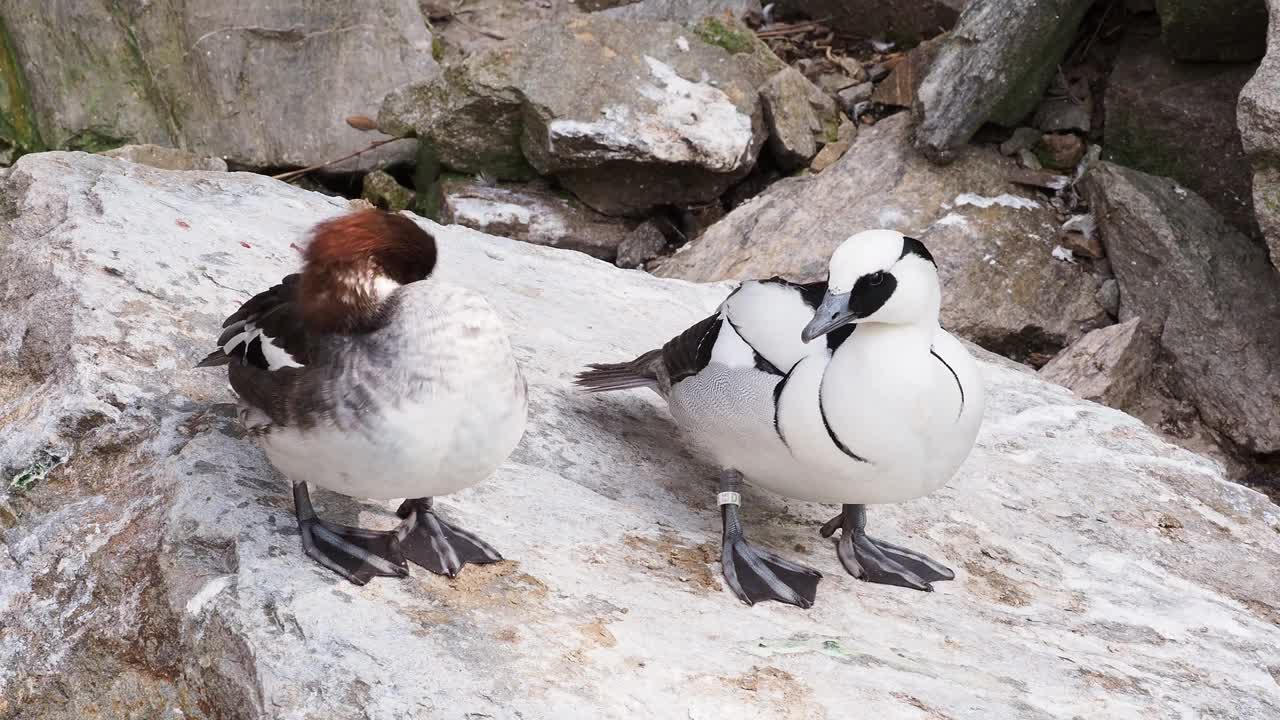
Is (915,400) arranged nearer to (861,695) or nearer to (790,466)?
(790,466)

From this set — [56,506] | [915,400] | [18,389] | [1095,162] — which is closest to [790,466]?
[915,400]

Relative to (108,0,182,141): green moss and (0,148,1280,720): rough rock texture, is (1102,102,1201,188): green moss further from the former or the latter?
(108,0,182,141): green moss

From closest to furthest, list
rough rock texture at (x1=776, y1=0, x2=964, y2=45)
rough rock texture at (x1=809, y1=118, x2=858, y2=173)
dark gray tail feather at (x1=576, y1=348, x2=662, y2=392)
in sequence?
1. dark gray tail feather at (x1=576, y1=348, x2=662, y2=392)
2. rough rock texture at (x1=809, y1=118, x2=858, y2=173)
3. rough rock texture at (x1=776, y1=0, x2=964, y2=45)

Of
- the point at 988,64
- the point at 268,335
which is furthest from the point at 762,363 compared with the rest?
the point at 988,64

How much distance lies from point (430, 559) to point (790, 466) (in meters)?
0.92

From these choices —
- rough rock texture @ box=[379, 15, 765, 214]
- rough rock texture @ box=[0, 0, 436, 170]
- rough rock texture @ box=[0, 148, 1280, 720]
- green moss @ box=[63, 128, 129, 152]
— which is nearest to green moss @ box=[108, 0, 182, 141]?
rough rock texture @ box=[0, 0, 436, 170]

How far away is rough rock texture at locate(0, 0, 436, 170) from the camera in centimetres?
683

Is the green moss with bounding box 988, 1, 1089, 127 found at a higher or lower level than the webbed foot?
higher

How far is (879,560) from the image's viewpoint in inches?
132

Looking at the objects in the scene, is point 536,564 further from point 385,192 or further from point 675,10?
point 675,10

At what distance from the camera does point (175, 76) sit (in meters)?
7.02

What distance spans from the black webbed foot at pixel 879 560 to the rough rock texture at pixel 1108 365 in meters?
2.40

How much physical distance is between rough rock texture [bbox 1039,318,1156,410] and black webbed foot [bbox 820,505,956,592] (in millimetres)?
2402

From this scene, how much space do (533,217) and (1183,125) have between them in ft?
11.1
